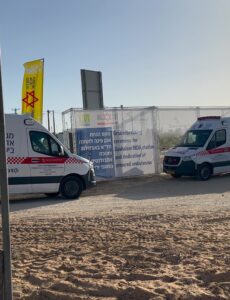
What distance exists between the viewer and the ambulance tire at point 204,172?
19.8m

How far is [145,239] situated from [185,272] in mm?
1978

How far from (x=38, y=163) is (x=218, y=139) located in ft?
29.5

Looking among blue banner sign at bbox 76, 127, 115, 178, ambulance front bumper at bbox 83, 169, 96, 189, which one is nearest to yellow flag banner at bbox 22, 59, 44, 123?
blue banner sign at bbox 76, 127, 115, 178

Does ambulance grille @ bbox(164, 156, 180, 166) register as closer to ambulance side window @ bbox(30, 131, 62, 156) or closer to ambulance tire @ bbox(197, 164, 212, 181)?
ambulance tire @ bbox(197, 164, 212, 181)

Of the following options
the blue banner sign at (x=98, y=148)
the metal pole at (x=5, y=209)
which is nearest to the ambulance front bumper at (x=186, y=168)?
the blue banner sign at (x=98, y=148)

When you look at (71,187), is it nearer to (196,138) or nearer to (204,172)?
(204,172)

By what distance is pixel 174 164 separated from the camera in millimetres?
20000

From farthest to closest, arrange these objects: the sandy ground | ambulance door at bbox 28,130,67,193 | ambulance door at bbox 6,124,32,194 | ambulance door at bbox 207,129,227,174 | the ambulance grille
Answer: ambulance door at bbox 207,129,227,174 < the ambulance grille < ambulance door at bbox 28,130,67,193 < ambulance door at bbox 6,124,32,194 < the sandy ground

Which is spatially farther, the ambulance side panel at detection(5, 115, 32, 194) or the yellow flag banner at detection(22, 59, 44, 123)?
the yellow flag banner at detection(22, 59, 44, 123)

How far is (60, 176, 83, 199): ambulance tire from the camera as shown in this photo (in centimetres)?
1510

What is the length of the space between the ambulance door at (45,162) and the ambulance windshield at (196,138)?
7.38m

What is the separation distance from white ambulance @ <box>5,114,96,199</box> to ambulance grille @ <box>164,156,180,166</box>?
5.62 meters

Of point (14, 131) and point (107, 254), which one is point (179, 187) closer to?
point (14, 131)

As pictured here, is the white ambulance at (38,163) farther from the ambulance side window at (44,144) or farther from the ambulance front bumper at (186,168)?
the ambulance front bumper at (186,168)
